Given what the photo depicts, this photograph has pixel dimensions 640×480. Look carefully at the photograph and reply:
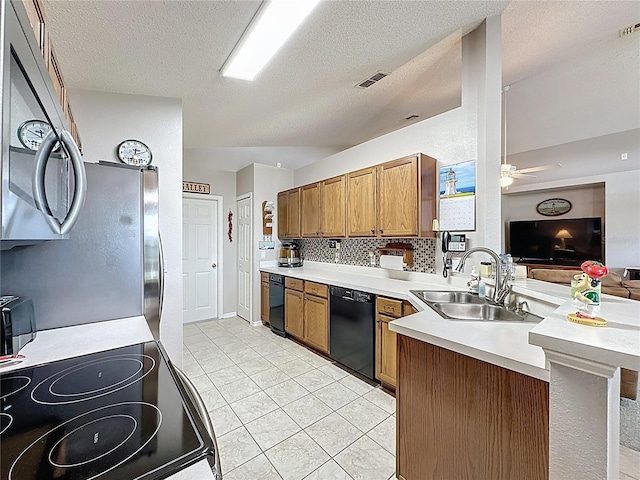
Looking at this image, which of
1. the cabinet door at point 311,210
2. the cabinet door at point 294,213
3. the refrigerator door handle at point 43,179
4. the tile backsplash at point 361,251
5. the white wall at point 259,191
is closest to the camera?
the refrigerator door handle at point 43,179

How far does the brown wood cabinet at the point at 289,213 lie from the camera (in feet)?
14.2

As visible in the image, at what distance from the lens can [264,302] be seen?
4406mm

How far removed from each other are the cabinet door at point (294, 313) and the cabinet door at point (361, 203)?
1080 millimetres

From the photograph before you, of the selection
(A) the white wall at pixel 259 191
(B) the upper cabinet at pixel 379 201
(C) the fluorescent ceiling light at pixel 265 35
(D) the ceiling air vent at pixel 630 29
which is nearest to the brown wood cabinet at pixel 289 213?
(A) the white wall at pixel 259 191

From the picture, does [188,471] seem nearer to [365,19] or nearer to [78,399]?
[78,399]

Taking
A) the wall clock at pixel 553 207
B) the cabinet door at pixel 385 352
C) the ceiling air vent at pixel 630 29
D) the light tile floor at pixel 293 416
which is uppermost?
the ceiling air vent at pixel 630 29

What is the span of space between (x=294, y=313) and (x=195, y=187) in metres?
2.66

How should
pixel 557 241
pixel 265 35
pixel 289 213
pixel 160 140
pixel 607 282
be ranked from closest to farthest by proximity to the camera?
1. pixel 265 35
2. pixel 160 140
3. pixel 607 282
4. pixel 289 213
5. pixel 557 241

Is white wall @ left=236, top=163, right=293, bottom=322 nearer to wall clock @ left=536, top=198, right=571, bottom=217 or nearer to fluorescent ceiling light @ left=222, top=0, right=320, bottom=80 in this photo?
fluorescent ceiling light @ left=222, top=0, right=320, bottom=80

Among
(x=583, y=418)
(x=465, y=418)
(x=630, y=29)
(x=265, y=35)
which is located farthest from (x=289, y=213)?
(x=630, y=29)

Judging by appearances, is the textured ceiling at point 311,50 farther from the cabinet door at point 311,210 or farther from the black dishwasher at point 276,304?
the black dishwasher at point 276,304

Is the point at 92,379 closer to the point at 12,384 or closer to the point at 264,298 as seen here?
the point at 12,384

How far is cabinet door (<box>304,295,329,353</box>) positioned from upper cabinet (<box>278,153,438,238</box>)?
869mm

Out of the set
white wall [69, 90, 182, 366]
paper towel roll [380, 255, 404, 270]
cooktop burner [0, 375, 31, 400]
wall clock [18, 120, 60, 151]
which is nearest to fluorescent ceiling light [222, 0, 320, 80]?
white wall [69, 90, 182, 366]
